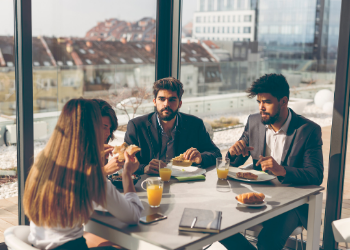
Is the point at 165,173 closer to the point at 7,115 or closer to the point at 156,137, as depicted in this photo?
the point at 156,137

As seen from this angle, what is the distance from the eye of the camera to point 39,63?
2.55 meters

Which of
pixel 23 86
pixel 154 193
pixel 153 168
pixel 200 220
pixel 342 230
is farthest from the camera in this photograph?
pixel 23 86

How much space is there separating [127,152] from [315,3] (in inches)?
72.2

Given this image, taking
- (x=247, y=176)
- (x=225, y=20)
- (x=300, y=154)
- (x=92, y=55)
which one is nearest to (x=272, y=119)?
(x=300, y=154)

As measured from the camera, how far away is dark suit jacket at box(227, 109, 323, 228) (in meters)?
2.06

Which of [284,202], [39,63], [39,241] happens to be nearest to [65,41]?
[39,63]

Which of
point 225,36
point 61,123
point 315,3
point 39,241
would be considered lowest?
point 39,241

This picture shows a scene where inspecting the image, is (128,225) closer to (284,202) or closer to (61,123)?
(61,123)

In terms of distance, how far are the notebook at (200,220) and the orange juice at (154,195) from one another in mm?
135

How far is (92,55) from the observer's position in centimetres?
295

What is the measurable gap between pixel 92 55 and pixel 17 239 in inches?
71.4

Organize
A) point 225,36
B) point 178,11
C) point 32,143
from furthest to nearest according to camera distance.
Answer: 1. point 178,11
2. point 225,36
3. point 32,143

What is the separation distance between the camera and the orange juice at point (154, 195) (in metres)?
1.66

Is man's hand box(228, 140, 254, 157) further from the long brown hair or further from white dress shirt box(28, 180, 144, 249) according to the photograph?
the long brown hair
